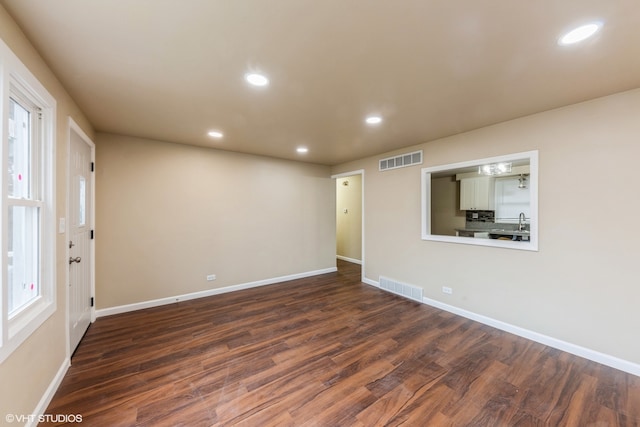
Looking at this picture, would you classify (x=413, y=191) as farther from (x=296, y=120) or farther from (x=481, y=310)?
(x=296, y=120)

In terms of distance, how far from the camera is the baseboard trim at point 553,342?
89.0 inches

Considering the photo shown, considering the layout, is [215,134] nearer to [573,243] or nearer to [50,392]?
[50,392]

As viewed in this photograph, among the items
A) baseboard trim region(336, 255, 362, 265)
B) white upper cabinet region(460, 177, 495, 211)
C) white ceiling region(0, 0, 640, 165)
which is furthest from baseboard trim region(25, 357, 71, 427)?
white upper cabinet region(460, 177, 495, 211)

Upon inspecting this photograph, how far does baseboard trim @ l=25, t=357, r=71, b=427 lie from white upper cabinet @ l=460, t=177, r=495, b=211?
6.80 meters

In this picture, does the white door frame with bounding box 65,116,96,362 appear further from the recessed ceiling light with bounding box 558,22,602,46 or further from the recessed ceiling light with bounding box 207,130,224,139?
the recessed ceiling light with bounding box 558,22,602,46

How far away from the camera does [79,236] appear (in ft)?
9.12

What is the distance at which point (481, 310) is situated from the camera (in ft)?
10.7

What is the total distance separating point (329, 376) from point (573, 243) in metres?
2.85

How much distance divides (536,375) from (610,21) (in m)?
2.72

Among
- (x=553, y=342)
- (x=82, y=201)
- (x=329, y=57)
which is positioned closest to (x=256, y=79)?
(x=329, y=57)

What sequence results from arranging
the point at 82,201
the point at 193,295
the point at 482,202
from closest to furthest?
1. the point at 82,201
2. the point at 193,295
3. the point at 482,202

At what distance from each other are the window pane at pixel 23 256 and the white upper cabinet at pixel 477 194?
6.71 m

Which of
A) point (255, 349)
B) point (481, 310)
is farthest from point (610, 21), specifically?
point (255, 349)

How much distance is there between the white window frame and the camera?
1301 mm
